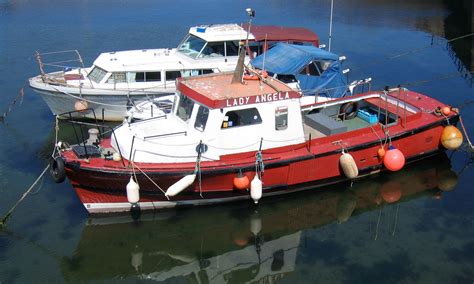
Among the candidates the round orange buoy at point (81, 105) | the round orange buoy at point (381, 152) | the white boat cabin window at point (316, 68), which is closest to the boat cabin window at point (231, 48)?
the white boat cabin window at point (316, 68)

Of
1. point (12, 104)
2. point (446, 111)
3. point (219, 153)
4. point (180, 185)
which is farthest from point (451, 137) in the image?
point (12, 104)

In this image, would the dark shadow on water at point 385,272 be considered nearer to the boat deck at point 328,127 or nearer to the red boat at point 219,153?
Answer: the red boat at point 219,153

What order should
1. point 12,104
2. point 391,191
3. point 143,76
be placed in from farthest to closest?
point 12,104 → point 143,76 → point 391,191

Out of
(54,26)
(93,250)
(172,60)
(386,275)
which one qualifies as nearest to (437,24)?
(172,60)

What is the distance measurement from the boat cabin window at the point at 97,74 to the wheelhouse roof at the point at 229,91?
19.1ft

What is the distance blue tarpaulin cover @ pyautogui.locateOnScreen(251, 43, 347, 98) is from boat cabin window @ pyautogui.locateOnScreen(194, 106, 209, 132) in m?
5.54

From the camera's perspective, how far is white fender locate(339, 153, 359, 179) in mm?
12781

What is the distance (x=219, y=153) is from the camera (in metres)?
12.0

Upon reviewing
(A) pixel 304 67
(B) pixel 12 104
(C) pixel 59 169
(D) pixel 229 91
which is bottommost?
(B) pixel 12 104

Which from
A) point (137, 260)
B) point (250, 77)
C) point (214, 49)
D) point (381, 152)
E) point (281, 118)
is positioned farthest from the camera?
point (214, 49)

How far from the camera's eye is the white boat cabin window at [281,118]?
12.3 metres

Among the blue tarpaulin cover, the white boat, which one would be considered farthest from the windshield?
the blue tarpaulin cover

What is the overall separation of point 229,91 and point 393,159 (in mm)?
4534

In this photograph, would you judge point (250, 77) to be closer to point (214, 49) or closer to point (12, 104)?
point (214, 49)
